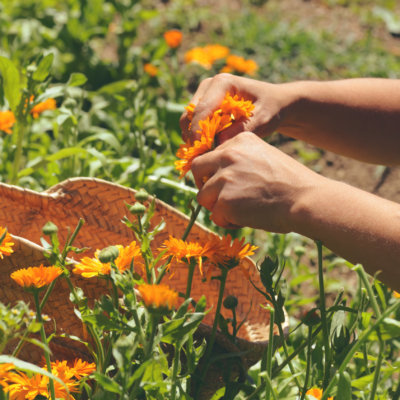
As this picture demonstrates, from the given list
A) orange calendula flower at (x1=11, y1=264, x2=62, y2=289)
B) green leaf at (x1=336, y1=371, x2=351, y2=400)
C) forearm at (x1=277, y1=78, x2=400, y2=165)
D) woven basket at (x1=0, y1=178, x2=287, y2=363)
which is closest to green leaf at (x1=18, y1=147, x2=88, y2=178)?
woven basket at (x1=0, y1=178, x2=287, y2=363)

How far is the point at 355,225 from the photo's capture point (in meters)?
0.97

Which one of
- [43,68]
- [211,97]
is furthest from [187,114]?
[43,68]

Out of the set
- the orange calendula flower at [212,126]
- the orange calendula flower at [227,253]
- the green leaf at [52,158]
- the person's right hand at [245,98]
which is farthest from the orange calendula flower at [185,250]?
the green leaf at [52,158]

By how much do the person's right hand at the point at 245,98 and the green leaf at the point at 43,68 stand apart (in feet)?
1.70

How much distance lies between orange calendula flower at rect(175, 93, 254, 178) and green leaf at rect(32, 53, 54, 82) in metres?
0.66

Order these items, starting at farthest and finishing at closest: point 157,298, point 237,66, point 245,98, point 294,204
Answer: point 237,66
point 245,98
point 294,204
point 157,298

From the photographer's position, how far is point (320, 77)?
3.50 meters

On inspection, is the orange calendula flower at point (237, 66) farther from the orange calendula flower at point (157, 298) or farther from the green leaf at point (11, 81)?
the orange calendula flower at point (157, 298)

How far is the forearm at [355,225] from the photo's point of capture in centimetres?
97

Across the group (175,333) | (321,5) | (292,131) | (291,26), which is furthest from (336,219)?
(321,5)

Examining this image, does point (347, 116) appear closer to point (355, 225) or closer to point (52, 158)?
point (355, 225)

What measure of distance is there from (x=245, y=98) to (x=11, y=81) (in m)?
0.74

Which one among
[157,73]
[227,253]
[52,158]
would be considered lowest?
[157,73]

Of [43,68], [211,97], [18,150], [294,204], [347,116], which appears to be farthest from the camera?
[18,150]
